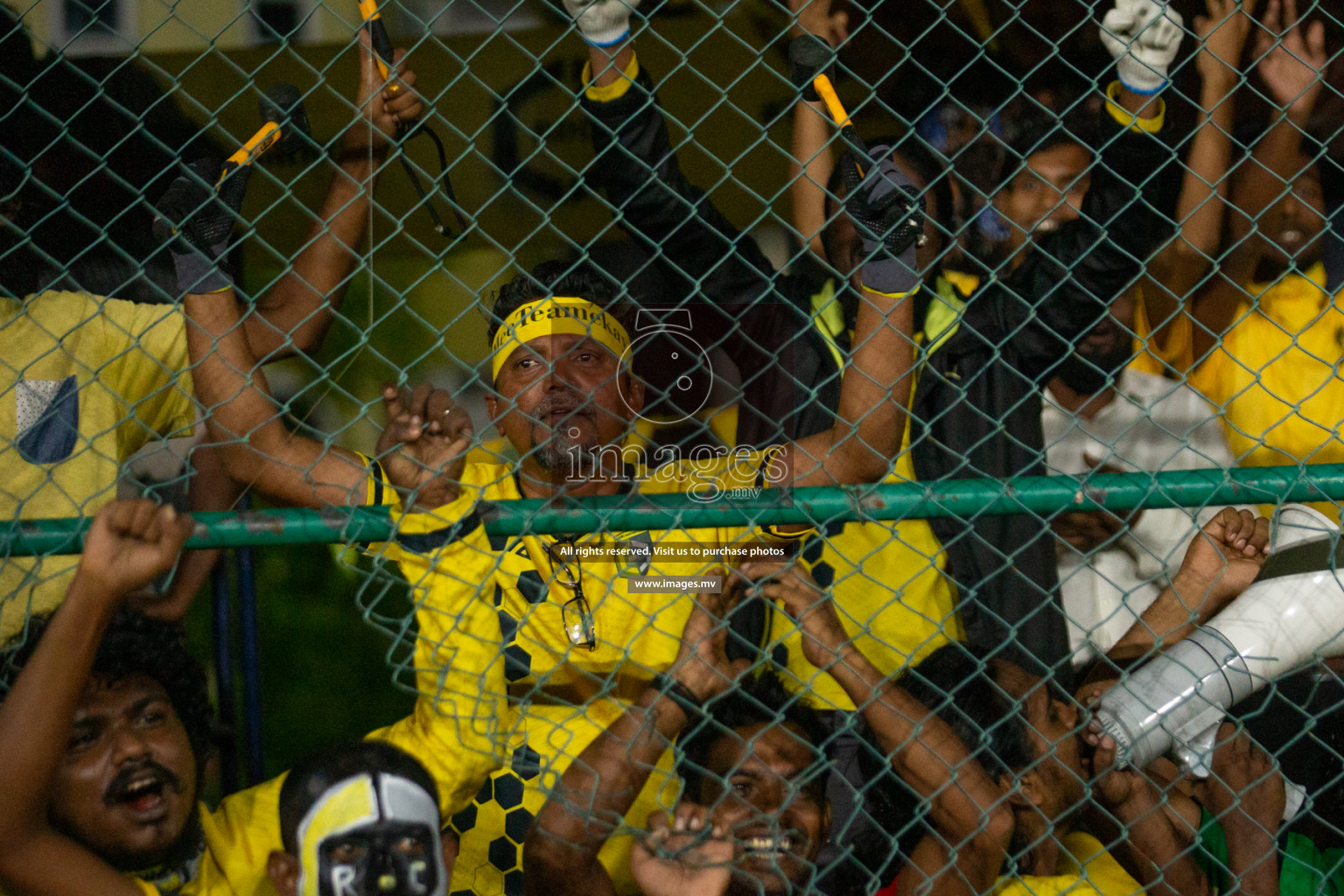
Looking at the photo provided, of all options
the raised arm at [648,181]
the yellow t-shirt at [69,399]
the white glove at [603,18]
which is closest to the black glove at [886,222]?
the raised arm at [648,181]

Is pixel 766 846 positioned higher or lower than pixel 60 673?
lower

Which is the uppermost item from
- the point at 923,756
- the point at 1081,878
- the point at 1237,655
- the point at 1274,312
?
the point at 1274,312

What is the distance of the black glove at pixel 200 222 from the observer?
2076 mm

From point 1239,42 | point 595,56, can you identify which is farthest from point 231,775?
point 1239,42

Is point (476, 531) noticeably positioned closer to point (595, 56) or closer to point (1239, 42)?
point (595, 56)

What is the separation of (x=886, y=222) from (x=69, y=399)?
5.52 ft

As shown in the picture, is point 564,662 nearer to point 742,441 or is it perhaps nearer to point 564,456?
point 564,456

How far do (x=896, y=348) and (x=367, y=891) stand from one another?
52.6 inches

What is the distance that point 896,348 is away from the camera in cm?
219

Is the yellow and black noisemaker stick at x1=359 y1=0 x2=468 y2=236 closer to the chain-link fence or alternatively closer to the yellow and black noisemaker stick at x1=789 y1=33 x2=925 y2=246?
the chain-link fence

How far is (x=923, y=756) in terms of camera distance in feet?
6.93

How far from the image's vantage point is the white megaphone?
2188mm

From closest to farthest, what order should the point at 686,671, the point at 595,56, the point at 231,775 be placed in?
1. the point at 686,671
2. the point at 595,56
3. the point at 231,775

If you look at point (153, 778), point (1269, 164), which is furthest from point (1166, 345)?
point (153, 778)
